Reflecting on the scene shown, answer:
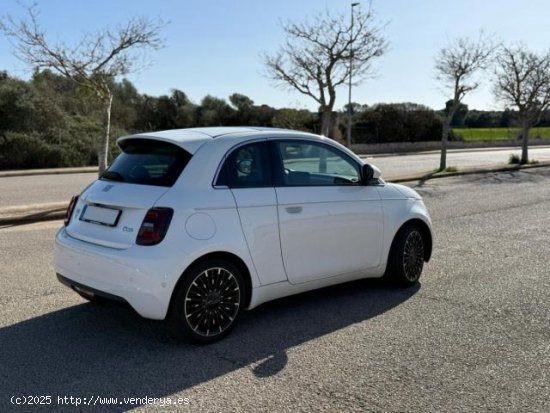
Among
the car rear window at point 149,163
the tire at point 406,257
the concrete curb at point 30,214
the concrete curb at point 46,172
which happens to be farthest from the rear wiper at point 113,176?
the concrete curb at point 46,172

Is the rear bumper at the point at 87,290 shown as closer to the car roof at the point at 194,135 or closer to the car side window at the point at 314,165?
the car roof at the point at 194,135

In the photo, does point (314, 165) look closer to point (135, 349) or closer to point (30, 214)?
point (135, 349)

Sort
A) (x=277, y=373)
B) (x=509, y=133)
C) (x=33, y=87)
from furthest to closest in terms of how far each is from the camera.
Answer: (x=509, y=133) → (x=33, y=87) → (x=277, y=373)

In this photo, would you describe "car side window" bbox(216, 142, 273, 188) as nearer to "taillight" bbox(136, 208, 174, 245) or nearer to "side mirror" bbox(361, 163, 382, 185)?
"taillight" bbox(136, 208, 174, 245)

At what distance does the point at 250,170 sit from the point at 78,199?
1.53 metres

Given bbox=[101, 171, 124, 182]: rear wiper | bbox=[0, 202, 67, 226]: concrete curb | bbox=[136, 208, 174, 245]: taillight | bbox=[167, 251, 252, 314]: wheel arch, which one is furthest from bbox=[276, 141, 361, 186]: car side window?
bbox=[0, 202, 67, 226]: concrete curb

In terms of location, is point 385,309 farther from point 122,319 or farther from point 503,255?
point 503,255

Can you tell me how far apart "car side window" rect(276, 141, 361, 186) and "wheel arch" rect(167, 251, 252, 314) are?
814mm

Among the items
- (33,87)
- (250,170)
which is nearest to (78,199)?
(250,170)

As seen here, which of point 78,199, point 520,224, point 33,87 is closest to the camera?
point 78,199

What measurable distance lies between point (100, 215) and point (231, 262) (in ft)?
3.63

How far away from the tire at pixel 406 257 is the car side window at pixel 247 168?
1834mm

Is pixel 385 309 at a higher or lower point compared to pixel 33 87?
lower

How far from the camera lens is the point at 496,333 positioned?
15.4 ft
